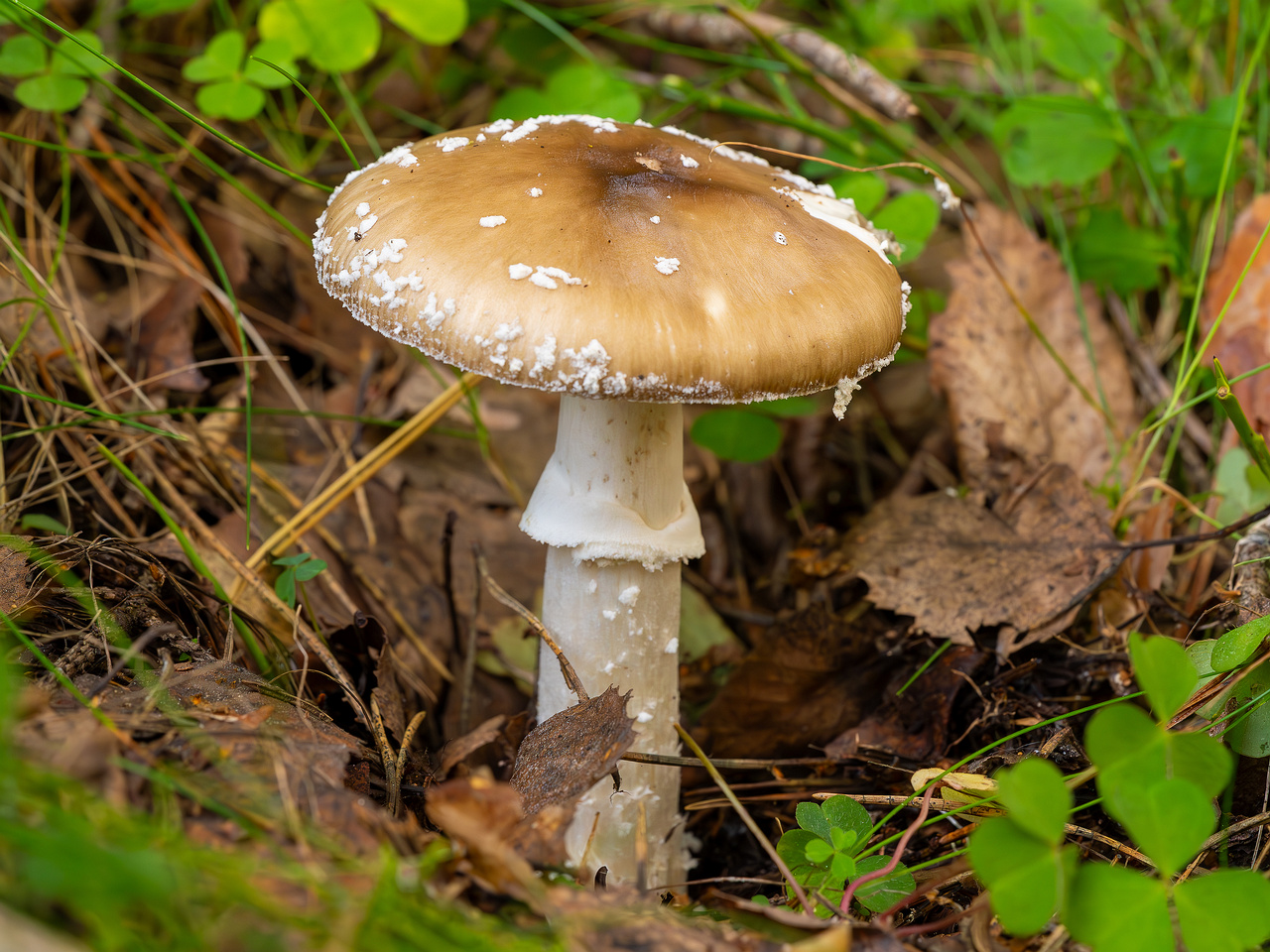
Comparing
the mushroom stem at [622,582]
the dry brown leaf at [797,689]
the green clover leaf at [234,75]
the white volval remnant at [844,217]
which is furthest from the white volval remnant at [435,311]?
the green clover leaf at [234,75]

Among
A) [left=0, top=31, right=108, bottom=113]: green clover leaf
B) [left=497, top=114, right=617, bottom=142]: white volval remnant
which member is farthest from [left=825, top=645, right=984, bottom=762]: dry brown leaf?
[left=0, top=31, right=108, bottom=113]: green clover leaf

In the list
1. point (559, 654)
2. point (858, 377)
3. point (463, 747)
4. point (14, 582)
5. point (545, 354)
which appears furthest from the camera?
point (559, 654)

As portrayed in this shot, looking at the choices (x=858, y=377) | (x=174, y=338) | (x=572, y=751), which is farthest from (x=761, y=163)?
(x=174, y=338)

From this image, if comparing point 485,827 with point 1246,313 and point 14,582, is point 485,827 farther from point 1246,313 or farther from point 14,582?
point 1246,313

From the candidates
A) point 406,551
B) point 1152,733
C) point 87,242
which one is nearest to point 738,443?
point 406,551

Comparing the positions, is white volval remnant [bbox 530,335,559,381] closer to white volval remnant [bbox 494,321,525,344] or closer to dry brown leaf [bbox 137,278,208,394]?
white volval remnant [bbox 494,321,525,344]

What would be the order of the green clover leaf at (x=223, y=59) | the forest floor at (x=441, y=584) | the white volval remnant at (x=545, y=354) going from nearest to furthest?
1. the forest floor at (x=441, y=584)
2. the white volval remnant at (x=545, y=354)
3. the green clover leaf at (x=223, y=59)

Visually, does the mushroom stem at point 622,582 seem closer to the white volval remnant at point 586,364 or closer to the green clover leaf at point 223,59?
the white volval remnant at point 586,364
